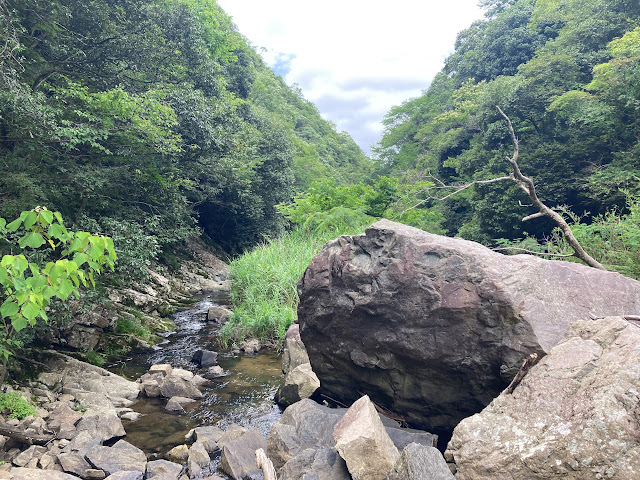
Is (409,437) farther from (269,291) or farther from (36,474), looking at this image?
(269,291)

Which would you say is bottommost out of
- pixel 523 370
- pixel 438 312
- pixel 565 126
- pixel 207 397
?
pixel 207 397

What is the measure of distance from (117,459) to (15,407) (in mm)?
1834

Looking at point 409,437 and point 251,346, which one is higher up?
point 409,437

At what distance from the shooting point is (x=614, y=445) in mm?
2170

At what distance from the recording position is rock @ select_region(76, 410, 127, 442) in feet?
15.4

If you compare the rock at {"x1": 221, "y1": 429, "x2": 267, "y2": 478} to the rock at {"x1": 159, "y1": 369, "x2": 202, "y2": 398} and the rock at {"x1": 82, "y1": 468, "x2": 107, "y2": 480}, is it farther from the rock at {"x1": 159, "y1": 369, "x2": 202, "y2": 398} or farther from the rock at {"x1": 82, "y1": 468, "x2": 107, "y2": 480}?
the rock at {"x1": 159, "y1": 369, "x2": 202, "y2": 398}

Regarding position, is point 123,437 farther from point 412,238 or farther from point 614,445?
point 614,445

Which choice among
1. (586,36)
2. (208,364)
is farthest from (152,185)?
(586,36)

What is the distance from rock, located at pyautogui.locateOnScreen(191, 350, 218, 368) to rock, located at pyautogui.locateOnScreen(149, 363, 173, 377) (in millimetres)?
595

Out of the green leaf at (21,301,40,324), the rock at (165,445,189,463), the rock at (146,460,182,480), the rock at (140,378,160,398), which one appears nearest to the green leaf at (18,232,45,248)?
the green leaf at (21,301,40,324)

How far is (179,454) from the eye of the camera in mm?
4434

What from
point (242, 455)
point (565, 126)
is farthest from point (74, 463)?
point (565, 126)

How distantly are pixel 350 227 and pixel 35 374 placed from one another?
8692 millimetres

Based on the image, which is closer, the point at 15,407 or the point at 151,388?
the point at 15,407
